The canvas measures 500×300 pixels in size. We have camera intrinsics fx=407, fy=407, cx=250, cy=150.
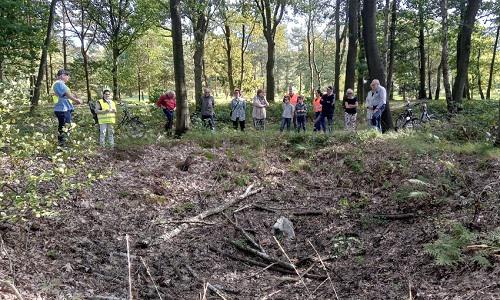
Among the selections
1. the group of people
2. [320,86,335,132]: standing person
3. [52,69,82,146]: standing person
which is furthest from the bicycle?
[320,86,335,132]: standing person

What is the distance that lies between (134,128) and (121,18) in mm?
15449

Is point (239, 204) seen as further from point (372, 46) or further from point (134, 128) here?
point (372, 46)

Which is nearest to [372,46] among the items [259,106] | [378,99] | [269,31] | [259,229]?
[378,99]

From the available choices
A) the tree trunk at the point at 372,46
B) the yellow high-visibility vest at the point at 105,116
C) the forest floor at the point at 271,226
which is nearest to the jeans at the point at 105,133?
the yellow high-visibility vest at the point at 105,116

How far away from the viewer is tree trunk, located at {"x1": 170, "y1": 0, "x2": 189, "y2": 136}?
12.3 m

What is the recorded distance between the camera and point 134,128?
14242mm

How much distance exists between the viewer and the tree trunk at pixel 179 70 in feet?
40.2

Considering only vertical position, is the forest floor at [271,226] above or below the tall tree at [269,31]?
below

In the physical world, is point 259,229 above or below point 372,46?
below

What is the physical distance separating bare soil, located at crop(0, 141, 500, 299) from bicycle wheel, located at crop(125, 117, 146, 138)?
6.92ft

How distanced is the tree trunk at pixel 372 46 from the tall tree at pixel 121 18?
15724 millimetres

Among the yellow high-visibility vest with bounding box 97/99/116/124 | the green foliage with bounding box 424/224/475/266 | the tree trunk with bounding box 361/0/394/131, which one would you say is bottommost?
the green foliage with bounding box 424/224/475/266

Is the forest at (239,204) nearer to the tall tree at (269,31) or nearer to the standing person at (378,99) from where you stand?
the standing person at (378,99)

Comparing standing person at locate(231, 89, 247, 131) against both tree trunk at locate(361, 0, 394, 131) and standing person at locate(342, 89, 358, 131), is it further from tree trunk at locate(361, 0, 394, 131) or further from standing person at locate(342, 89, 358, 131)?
tree trunk at locate(361, 0, 394, 131)
